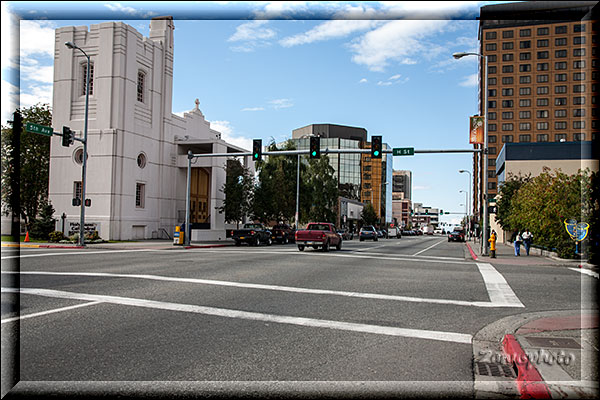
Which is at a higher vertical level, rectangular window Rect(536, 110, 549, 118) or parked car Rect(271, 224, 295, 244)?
rectangular window Rect(536, 110, 549, 118)

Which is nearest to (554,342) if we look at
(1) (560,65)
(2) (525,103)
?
(2) (525,103)

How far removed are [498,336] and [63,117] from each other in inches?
1506

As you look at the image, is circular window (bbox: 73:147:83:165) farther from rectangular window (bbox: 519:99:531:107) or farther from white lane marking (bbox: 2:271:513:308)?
rectangular window (bbox: 519:99:531:107)

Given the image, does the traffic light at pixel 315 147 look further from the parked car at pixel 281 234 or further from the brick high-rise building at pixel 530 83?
the brick high-rise building at pixel 530 83

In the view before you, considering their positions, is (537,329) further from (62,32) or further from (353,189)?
(353,189)

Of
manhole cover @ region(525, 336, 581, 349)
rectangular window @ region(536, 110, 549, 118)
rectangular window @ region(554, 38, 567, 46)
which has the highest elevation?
rectangular window @ region(554, 38, 567, 46)

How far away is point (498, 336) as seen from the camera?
732 centimetres

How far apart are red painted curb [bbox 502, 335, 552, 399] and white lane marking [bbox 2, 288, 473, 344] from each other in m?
0.84

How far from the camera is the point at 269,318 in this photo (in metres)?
8.29

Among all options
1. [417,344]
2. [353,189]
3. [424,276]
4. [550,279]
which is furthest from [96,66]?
[353,189]

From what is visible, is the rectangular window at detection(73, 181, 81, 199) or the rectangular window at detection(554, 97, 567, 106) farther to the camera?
the rectangular window at detection(554, 97, 567, 106)

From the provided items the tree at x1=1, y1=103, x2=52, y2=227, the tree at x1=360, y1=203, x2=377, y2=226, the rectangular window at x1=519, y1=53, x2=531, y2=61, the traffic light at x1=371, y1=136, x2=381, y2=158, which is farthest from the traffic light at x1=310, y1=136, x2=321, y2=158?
the rectangular window at x1=519, y1=53, x2=531, y2=61

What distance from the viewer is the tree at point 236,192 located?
1673 inches

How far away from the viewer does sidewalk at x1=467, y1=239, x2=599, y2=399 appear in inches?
186
